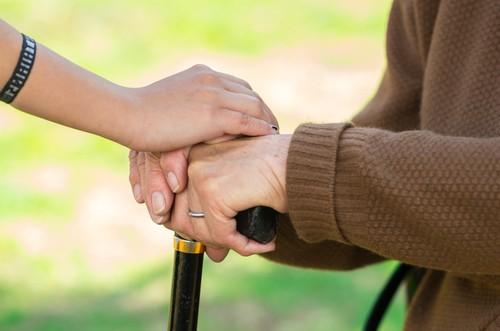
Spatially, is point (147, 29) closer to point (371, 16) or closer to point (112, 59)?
point (112, 59)

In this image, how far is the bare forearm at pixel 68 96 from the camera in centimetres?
167

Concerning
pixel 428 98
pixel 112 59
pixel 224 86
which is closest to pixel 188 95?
pixel 224 86

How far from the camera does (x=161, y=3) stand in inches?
314

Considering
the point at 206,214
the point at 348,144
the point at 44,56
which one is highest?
the point at 44,56

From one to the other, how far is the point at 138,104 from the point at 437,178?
52cm

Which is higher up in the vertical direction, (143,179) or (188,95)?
(188,95)

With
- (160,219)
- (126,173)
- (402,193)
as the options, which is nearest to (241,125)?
(160,219)

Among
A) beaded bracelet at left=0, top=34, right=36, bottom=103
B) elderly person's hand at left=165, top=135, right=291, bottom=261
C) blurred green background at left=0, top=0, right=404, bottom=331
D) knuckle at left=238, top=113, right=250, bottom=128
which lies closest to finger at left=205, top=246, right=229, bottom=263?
elderly person's hand at left=165, top=135, right=291, bottom=261

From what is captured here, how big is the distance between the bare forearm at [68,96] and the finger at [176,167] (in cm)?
11

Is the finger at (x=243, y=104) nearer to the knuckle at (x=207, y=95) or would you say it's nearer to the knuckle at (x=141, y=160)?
the knuckle at (x=207, y=95)

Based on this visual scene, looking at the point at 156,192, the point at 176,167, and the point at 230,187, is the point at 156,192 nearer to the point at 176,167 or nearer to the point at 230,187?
the point at 176,167

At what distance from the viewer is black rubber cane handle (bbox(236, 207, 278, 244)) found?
1742 millimetres

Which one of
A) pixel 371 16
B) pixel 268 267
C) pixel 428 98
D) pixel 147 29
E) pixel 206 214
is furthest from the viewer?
pixel 371 16

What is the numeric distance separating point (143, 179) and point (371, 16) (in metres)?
6.17
